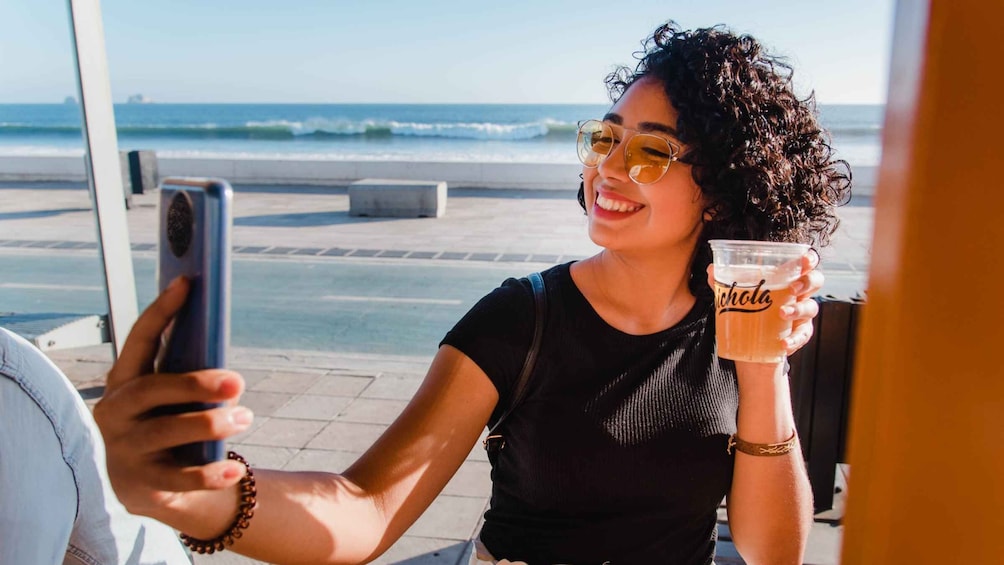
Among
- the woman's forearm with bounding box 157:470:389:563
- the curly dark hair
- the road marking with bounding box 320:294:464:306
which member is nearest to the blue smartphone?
the woman's forearm with bounding box 157:470:389:563

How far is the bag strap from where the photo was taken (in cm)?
159

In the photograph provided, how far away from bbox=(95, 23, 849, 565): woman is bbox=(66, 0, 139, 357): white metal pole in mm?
3868

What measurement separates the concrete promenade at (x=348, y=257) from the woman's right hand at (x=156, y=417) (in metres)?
0.60

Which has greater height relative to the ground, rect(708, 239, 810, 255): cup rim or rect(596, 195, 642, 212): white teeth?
rect(596, 195, 642, 212): white teeth

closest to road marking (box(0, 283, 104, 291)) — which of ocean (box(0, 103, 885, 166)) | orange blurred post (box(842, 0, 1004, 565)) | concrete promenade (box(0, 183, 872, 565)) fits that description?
concrete promenade (box(0, 183, 872, 565))

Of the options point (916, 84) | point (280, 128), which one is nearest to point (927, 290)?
point (916, 84)

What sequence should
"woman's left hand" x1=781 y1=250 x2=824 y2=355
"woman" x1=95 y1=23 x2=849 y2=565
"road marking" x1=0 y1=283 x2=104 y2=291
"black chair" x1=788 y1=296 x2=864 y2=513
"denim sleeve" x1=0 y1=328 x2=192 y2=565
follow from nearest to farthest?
1. "denim sleeve" x1=0 y1=328 x2=192 y2=565
2. "woman's left hand" x1=781 y1=250 x2=824 y2=355
3. "woman" x1=95 y1=23 x2=849 y2=565
4. "black chair" x1=788 y1=296 x2=864 y2=513
5. "road marking" x1=0 y1=283 x2=104 y2=291

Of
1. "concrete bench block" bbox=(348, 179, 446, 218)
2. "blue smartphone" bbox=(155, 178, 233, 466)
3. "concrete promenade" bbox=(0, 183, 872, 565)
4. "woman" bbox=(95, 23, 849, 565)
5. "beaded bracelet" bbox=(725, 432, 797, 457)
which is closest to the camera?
"blue smartphone" bbox=(155, 178, 233, 466)

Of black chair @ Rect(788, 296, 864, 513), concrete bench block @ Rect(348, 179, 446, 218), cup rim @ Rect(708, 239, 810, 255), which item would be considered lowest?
concrete bench block @ Rect(348, 179, 446, 218)

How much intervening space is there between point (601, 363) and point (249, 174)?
18.1 metres

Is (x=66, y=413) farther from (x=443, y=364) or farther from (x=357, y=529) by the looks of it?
(x=443, y=364)

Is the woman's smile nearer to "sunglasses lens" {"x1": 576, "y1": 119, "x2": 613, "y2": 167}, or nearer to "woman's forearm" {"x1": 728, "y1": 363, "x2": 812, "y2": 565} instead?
"sunglasses lens" {"x1": 576, "y1": 119, "x2": 613, "y2": 167}

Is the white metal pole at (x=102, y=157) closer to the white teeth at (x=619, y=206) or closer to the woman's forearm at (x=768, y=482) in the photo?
the white teeth at (x=619, y=206)

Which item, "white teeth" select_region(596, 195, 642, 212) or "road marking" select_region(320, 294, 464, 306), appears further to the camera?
"road marking" select_region(320, 294, 464, 306)
